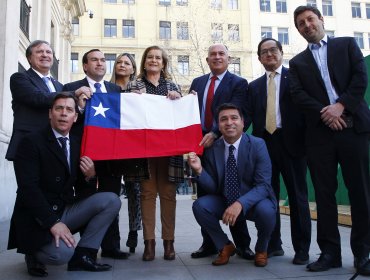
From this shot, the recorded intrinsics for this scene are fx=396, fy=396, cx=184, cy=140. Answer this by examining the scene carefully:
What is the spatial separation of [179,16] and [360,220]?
32404 millimetres

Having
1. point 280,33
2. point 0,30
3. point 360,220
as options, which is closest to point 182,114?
point 360,220

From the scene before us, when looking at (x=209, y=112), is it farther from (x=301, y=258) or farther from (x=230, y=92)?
(x=301, y=258)

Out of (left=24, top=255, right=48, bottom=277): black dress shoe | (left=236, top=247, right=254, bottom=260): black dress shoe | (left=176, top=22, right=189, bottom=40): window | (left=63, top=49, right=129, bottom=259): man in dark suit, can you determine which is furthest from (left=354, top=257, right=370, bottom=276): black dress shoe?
(left=176, top=22, right=189, bottom=40): window

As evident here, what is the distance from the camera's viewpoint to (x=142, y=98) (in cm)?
438

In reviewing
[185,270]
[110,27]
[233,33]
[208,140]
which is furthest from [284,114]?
[110,27]

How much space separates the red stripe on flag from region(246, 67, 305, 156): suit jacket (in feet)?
2.22

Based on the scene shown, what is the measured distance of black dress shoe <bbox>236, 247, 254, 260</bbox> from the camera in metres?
4.27

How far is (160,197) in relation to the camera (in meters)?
4.29

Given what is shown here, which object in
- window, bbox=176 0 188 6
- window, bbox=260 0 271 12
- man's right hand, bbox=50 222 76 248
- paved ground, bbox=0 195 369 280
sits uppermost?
window, bbox=260 0 271 12

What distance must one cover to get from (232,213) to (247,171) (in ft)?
1.81

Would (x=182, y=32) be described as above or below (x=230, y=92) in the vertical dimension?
above

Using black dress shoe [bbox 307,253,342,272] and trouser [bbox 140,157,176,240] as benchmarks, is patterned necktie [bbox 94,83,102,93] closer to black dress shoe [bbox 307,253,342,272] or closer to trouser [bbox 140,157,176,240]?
trouser [bbox 140,157,176,240]

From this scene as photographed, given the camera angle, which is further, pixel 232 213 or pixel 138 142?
pixel 138 142

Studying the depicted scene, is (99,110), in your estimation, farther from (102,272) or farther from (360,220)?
(360,220)
